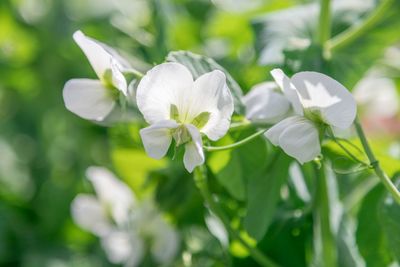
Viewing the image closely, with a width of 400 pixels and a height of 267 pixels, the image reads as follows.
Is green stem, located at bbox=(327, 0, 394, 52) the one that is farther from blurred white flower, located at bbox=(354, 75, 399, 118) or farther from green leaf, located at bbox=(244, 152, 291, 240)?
blurred white flower, located at bbox=(354, 75, 399, 118)

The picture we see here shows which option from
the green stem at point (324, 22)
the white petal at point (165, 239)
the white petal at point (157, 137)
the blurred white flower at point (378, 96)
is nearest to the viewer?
the white petal at point (157, 137)

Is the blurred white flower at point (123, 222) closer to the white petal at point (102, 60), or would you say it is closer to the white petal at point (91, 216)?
the white petal at point (91, 216)

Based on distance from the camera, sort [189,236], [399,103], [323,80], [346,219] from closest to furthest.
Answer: [323,80]
[346,219]
[189,236]
[399,103]

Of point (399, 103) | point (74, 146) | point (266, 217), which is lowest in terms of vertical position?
point (74, 146)

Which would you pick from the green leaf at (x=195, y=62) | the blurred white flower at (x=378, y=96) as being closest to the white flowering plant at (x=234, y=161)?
the green leaf at (x=195, y=62)

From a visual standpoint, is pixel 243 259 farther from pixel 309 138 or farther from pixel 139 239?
pixel 309 138

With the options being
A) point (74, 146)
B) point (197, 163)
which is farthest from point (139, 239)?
point (74, 146)

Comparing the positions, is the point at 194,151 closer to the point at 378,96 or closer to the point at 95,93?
the point at 95,93
